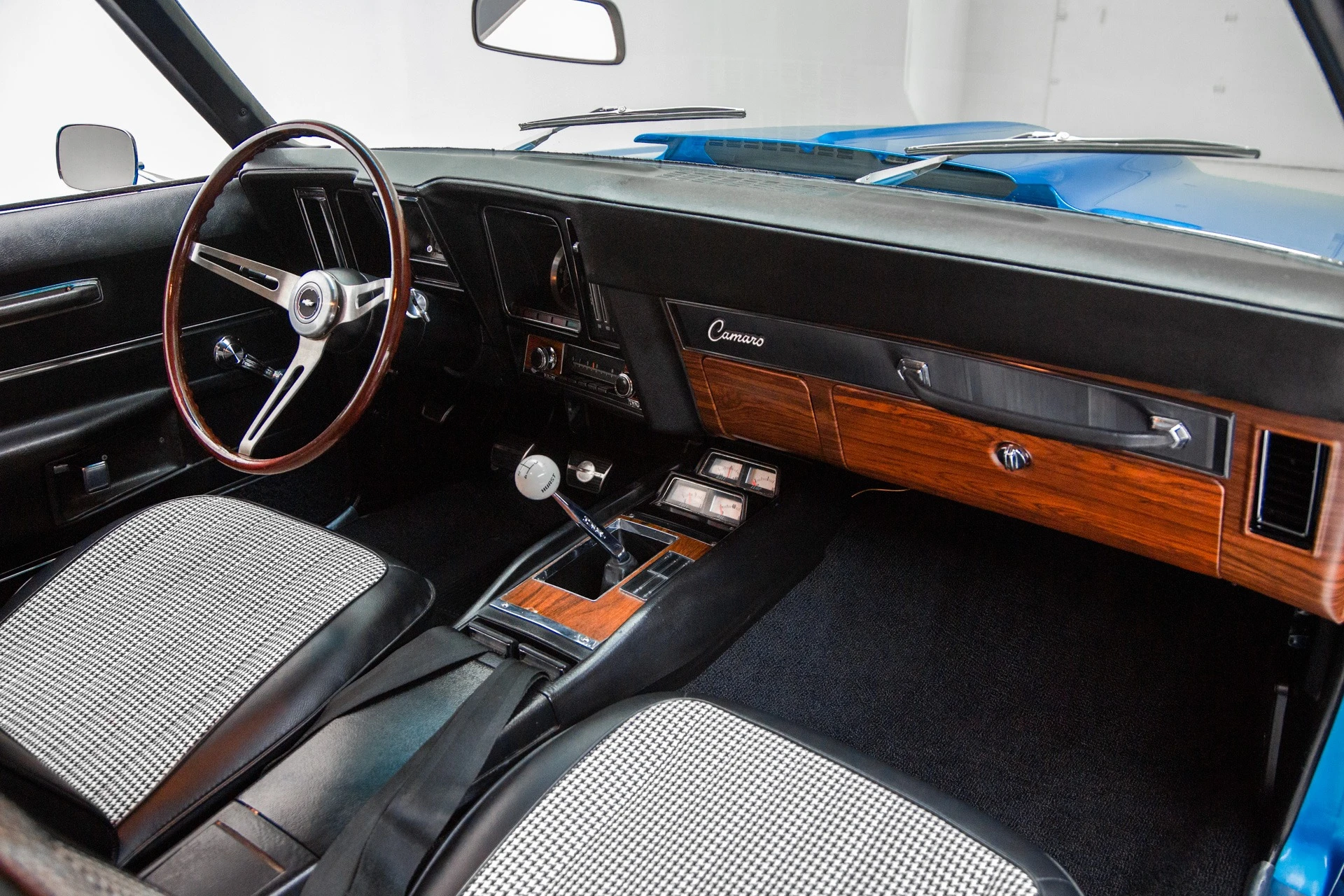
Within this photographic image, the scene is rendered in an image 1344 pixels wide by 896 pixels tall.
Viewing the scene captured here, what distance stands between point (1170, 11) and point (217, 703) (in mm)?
1558

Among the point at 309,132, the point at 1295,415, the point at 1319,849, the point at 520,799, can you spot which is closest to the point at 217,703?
the point at 520,799

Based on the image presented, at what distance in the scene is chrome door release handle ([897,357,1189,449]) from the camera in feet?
3.73

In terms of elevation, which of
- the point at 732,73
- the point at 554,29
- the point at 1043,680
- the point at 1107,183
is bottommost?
the point at 1043,680

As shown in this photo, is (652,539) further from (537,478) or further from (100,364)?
(100,364)

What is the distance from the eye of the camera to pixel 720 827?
3.09 feet

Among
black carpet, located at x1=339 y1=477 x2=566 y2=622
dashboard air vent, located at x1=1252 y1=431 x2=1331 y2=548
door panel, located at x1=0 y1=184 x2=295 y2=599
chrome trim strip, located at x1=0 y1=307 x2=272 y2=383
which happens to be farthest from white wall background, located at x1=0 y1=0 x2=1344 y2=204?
black carpet, located at x1=339 y1=477 x2=566 y2=622

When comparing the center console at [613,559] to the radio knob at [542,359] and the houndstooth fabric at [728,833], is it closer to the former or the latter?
the radio knob at [542,359]

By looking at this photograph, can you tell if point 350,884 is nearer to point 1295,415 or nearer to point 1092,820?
point 1295,415

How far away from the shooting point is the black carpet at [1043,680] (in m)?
1.53

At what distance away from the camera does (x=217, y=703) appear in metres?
1.20

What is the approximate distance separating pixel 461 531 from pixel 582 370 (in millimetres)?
726

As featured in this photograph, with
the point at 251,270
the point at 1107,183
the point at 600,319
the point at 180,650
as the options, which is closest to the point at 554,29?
the point at 600,319

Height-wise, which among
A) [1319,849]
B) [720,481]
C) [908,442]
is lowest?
[1319,849]

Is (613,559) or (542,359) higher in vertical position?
(542,359)
